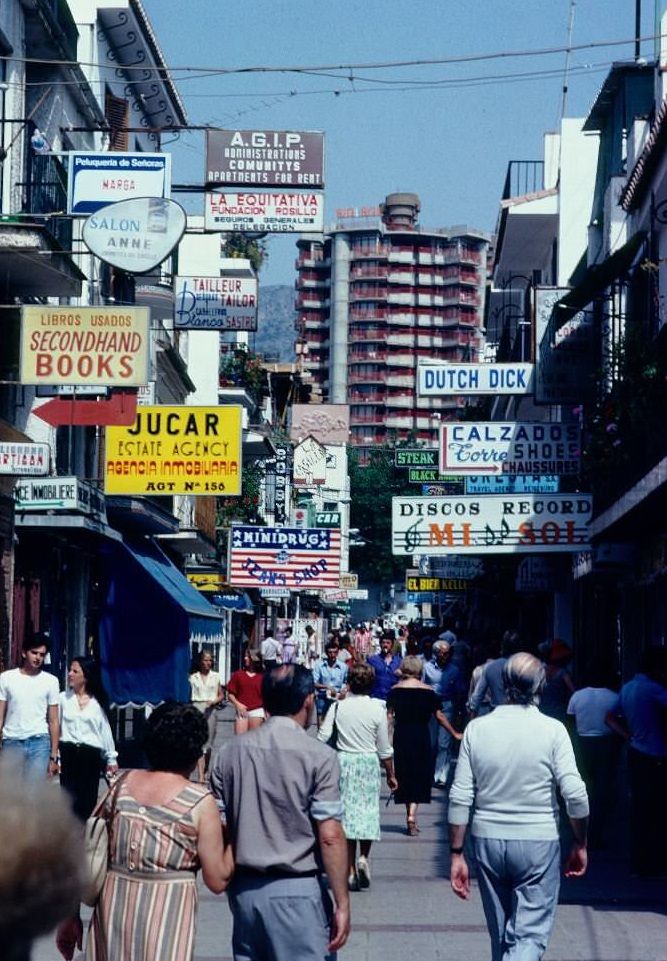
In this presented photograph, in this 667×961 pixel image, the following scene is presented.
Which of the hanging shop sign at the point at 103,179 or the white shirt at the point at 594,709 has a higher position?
the hanging shop sign at the point at 103,179

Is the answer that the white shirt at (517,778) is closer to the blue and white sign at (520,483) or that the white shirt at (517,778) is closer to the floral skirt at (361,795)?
the floral skirt at (361,795)

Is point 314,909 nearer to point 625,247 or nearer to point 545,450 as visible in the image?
point 545,450

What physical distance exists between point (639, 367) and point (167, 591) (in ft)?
30.7

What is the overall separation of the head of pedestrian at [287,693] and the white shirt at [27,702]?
7.34m

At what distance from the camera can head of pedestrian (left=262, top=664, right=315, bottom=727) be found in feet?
21.3

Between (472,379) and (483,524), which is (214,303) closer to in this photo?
(472,379)

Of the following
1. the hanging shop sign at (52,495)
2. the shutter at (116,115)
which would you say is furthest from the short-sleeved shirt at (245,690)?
the shutter at (116,115)

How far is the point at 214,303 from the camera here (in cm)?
2669

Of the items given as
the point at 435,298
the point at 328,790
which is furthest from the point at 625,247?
the point at 435,298

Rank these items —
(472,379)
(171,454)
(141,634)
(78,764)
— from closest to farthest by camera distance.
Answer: (78,764) → (472,379) → (141,634) → (171,454)

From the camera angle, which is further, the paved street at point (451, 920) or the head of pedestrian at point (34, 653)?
the head of pedestrian at point (34, 653)

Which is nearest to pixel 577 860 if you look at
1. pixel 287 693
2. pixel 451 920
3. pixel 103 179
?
pixel 287 693

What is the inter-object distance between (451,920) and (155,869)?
18.3 ft

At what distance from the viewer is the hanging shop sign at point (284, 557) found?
30438mm
